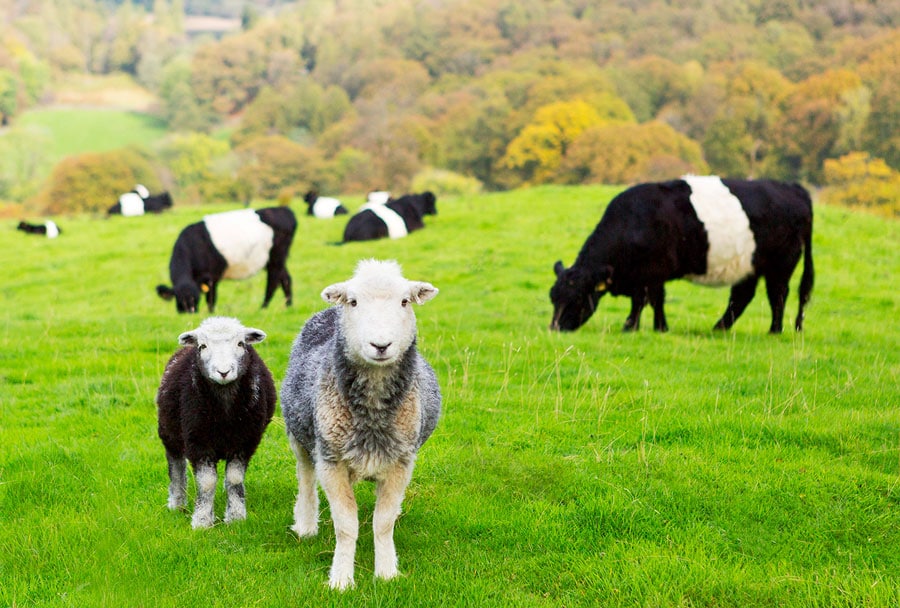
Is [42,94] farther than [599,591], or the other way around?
[42,94]

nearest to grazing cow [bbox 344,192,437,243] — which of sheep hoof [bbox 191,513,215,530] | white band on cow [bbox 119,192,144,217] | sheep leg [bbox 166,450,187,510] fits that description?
white band on cow [bbox 119,192,144,217]

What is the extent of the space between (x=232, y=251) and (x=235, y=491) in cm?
1151

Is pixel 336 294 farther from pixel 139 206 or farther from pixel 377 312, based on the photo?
pixel 139 206

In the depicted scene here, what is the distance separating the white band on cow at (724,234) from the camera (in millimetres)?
12016

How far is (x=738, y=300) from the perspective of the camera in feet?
41.9

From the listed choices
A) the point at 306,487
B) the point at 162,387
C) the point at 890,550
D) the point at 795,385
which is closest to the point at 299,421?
the point at 306,487

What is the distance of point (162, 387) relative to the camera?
611 centimetres

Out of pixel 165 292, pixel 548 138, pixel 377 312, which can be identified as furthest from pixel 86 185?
pixel 377 312

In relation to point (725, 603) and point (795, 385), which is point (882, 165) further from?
point (725, 603)

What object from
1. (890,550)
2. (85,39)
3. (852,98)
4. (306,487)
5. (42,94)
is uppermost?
(85,39)

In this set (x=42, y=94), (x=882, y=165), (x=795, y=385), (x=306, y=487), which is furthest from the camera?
(x=42, y=94)

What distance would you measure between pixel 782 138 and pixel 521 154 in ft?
67.8

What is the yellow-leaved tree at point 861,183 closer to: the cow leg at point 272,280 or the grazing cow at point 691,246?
the grazing cow at point 691,246

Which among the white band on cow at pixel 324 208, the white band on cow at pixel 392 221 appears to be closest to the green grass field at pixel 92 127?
the white band on cow at pixel 324 208
